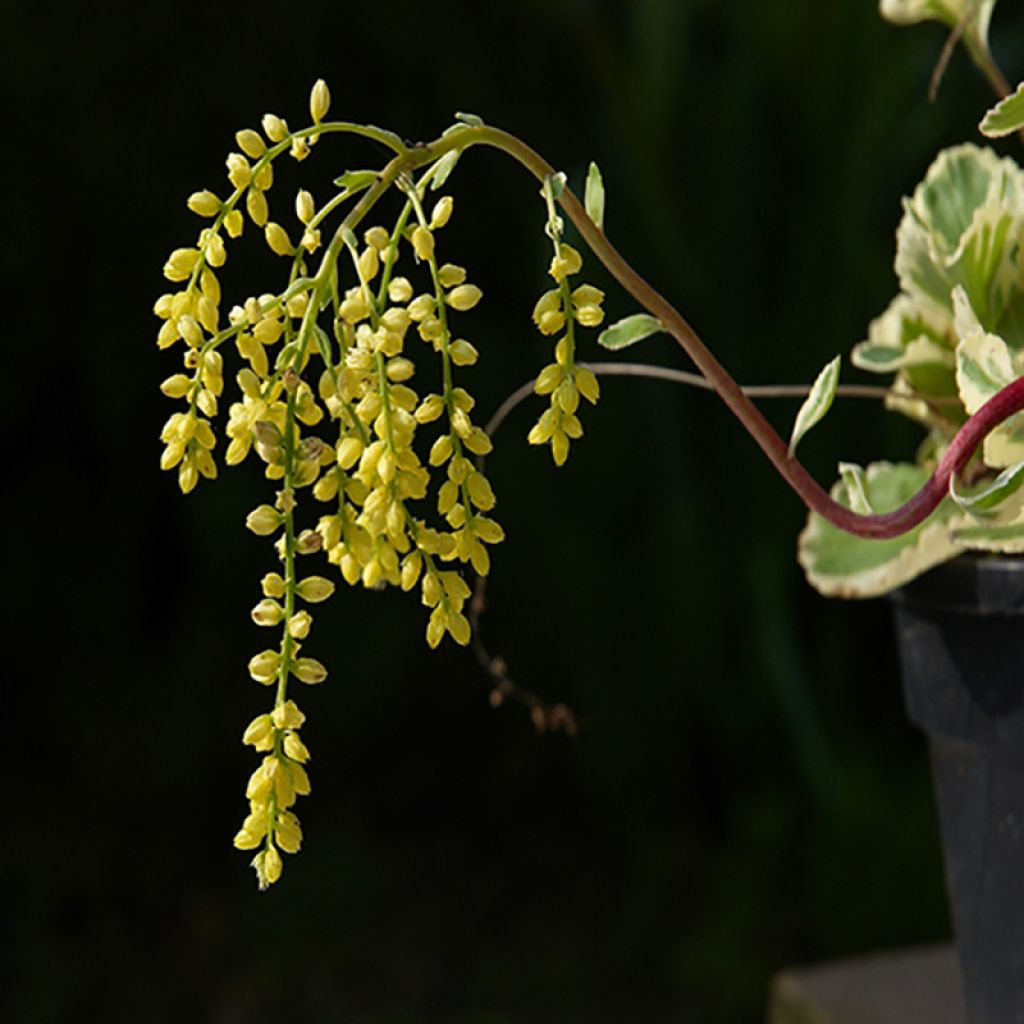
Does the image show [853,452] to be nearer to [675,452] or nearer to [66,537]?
[675,452]

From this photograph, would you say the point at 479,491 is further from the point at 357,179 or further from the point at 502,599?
the point at 502,599

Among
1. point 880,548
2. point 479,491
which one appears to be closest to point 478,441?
point 479,491

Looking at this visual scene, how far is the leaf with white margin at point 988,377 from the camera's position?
16.8 inches

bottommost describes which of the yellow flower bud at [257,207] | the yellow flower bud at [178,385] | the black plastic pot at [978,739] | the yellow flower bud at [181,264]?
the black plastic pot at [978,739]

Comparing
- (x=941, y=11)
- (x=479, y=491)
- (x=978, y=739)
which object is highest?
(x=941, y=11)

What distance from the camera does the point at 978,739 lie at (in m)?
0.52

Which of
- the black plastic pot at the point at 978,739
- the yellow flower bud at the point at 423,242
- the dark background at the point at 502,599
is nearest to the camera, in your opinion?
the yellow flower bud at the point at 423,242

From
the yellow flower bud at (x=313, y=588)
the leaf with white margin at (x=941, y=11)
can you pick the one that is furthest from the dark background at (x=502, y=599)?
the yellow flower bud at (x=313, y=588)

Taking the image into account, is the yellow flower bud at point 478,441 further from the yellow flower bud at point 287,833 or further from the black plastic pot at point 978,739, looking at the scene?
the black plastic pot at point 978,739

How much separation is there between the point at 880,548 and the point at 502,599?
89 cm

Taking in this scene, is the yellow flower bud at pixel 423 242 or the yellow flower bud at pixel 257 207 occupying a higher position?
the yellow flower bud at pixel 257 207

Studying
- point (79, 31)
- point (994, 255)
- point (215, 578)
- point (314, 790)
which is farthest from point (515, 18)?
point (994, 255)

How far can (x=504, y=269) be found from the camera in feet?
4.92

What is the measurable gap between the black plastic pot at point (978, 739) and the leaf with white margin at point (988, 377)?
5 cm
